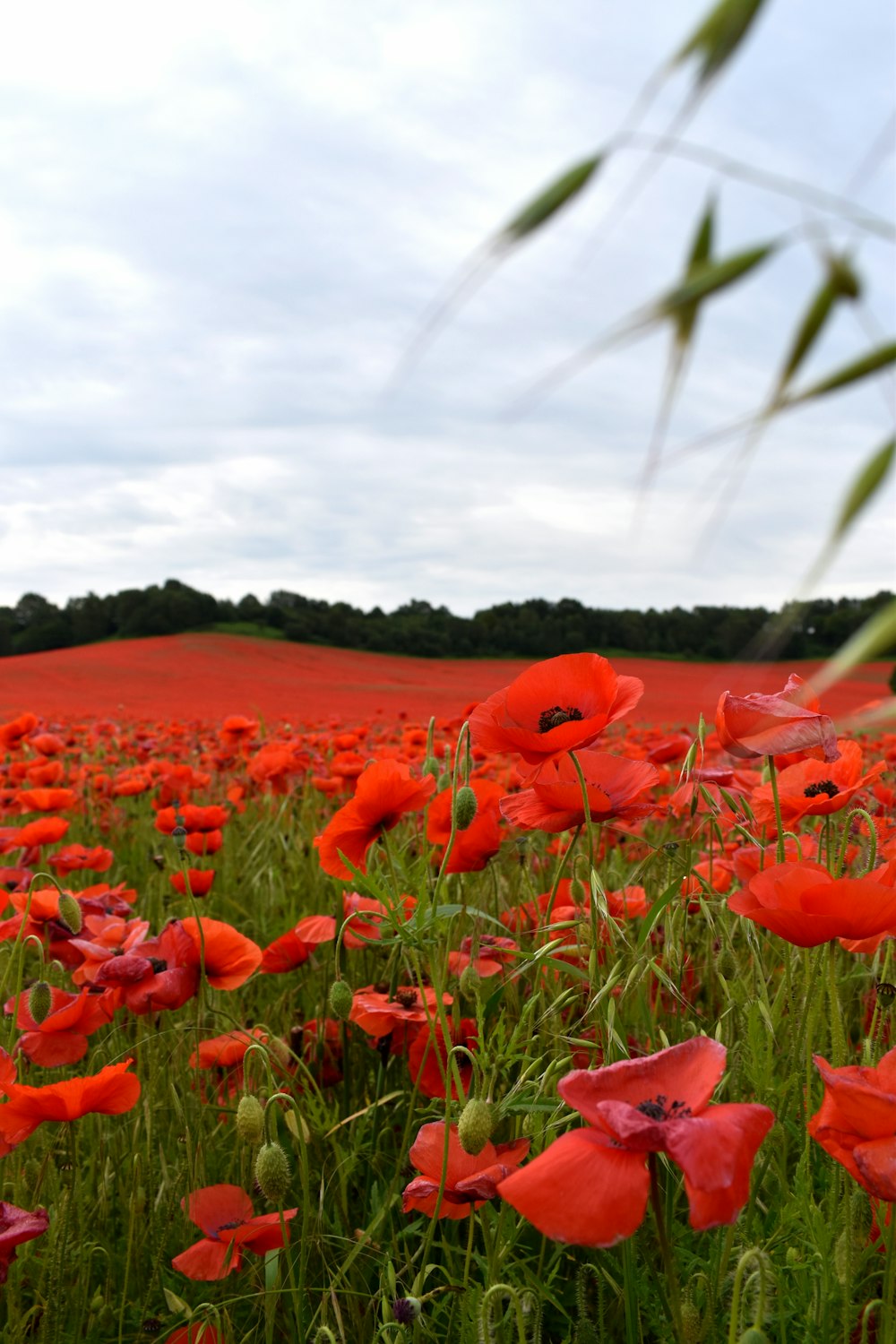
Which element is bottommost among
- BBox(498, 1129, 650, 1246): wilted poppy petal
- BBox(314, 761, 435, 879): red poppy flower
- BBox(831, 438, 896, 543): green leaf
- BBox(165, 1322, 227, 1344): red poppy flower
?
BBox(165, 1322, 227, 1344): red poppy flower

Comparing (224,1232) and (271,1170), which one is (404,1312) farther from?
(224,1232)

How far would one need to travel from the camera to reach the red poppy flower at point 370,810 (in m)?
1.39

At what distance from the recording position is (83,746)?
6055mm

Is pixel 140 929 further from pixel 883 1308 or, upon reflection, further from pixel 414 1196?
pixel 883 1308

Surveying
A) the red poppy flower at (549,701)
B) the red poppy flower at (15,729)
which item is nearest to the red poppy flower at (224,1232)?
the red poppy flower at (549,701)

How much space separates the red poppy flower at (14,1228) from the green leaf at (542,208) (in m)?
1.00

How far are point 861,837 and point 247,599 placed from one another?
34.1 m

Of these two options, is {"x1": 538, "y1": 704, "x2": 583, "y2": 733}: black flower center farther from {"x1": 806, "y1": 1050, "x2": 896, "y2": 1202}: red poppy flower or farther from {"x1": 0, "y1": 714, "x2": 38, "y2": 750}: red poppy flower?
{"x1": 0, "y1": 714, "x2": 38, "y2": 750}: red poppy flower

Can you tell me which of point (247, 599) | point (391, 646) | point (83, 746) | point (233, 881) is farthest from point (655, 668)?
point (233, 881)

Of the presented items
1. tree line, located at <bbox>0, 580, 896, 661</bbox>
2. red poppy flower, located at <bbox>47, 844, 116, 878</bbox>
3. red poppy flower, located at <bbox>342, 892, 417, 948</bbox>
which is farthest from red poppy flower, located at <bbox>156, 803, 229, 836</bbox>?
tree line, located at <bbox>0, 580, 896, 661</bbox>

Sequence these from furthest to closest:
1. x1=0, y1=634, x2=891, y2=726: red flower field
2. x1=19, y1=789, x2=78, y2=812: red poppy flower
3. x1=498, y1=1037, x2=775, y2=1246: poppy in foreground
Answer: x1=0, y1=634, x2=891, y2=726: red flower field
x1=19, y1=789, x2=78, y2=812: red poppy flower
x1=498, y1=1037, x2=775, y2=1246: poppy in foreground

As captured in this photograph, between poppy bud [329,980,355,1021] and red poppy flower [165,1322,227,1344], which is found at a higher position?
poppy bud [329,980,355,1021]

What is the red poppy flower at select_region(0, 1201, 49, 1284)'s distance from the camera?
104 centimetres

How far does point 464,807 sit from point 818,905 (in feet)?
1.37
